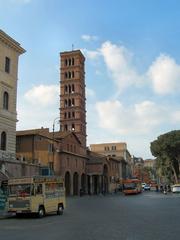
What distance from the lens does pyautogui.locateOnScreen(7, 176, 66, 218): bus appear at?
22641 mm

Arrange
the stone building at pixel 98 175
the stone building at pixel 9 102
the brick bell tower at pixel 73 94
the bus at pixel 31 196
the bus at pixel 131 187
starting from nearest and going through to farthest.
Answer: the bus at pixel 31 196, the stone building at pixel 9 102, the bus at pixel 131 187, the stone building at pixel 98 175, the brick bell tower at pixel 73 94

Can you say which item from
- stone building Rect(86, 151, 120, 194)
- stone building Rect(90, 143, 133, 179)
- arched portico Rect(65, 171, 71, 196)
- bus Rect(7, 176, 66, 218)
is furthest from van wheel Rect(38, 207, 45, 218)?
stone building Rect(90, 143, 133, 179)

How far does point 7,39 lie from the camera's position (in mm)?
43062

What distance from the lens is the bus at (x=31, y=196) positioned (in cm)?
2264

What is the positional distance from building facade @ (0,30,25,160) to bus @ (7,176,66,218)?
17.2 metres

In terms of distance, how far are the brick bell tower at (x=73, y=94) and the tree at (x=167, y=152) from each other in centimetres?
1844

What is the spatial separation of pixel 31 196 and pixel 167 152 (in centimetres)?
6092

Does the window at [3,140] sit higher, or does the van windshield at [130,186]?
the window at [3,140]

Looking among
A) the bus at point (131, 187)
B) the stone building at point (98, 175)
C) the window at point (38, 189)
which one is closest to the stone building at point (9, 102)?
the window at point (38, 189)

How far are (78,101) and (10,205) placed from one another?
73.7 metres

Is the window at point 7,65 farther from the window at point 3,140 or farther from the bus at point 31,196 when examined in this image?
the bus at point 31,196

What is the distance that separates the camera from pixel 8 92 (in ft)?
144

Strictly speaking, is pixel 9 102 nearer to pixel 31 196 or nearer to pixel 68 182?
pixel 31 196

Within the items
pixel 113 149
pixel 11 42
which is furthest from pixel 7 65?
pixel 113 149
